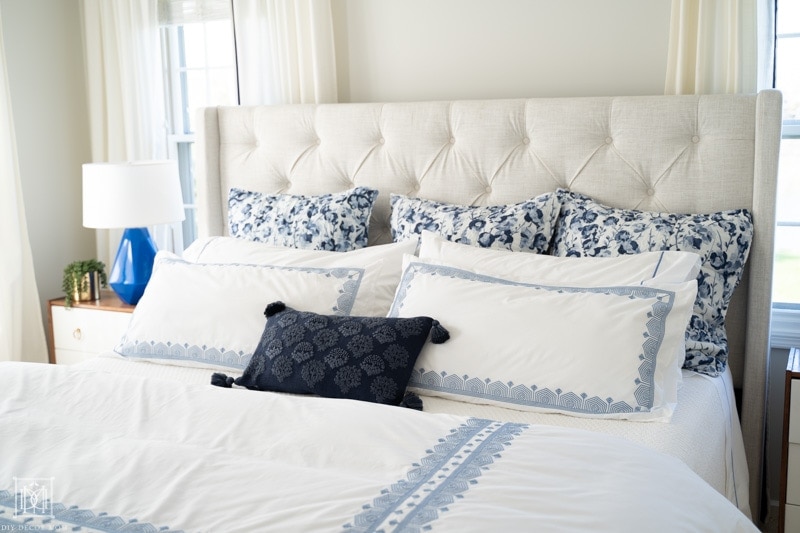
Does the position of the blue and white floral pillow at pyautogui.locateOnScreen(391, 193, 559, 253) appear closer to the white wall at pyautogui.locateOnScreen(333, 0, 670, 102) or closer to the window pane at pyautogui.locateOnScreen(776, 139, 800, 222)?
the white wall at pyautogui.locateOnScreen(333, 0, 670, 102)

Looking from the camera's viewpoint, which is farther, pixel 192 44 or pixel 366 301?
pixel 192 44

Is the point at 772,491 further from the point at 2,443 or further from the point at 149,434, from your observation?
the point at 2,443

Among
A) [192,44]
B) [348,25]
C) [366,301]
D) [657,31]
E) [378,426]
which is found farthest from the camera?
[192,44]

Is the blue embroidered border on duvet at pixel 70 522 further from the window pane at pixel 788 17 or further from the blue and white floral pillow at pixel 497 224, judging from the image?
the window pane at pixel 788 17

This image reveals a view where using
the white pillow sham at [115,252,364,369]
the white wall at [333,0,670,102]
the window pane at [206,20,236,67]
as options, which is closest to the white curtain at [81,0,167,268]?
the window pane at [206,20,236,67]

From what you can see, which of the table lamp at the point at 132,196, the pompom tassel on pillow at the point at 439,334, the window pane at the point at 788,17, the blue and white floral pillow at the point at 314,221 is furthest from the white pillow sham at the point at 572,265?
the table lamp at the point at 132,196

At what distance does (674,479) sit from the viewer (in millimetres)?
1479

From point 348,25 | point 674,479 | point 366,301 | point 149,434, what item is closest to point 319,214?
point 366,301

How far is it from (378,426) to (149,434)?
488 millimetres

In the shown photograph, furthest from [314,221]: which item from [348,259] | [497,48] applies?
[497,48]

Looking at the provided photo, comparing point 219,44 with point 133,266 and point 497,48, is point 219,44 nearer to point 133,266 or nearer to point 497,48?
point 133,266

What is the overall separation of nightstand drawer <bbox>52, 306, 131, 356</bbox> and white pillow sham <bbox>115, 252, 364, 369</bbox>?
739 millimetres

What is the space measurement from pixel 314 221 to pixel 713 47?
1379mm

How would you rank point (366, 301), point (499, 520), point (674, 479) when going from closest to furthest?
point (499, 520)
point (674, 479)
point (366, 301)
